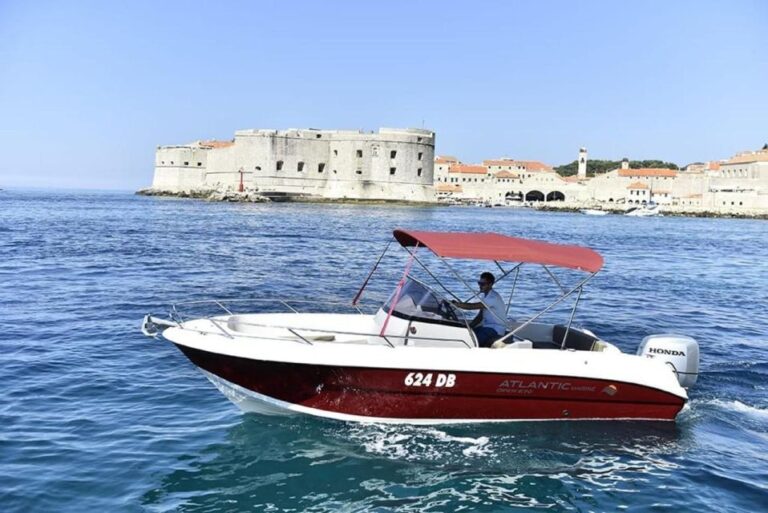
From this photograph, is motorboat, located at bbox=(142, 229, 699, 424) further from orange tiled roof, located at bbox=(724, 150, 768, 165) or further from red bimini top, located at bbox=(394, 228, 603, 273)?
orange tiled roof, located at bbox=(724, 150, 768, 165)

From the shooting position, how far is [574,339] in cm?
757

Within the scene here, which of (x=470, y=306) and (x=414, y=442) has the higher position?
(x=470, y=306)

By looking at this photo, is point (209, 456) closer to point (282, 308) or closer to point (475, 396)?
point (475, 396)

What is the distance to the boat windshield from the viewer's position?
674cm

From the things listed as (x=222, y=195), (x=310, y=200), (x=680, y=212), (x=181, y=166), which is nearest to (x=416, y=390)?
(x=310, y=200)

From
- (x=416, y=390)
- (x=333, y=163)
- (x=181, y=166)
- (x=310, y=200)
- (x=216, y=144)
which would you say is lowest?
(x=416, y=390)

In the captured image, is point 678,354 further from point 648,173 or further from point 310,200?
point 648,173

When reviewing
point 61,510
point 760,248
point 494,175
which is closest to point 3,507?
point 61,510

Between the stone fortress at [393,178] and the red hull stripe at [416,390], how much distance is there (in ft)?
203

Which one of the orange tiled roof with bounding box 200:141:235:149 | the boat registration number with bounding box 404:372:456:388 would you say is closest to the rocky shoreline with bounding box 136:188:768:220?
the orange tiled roof with bounding box 200:141:235:149

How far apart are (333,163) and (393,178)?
19.7 feet

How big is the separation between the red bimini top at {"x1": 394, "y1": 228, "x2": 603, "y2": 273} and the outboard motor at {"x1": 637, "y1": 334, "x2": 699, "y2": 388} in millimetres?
1164

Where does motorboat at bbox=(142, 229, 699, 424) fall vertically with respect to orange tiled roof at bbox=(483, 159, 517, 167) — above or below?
below

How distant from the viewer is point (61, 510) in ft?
16.4
